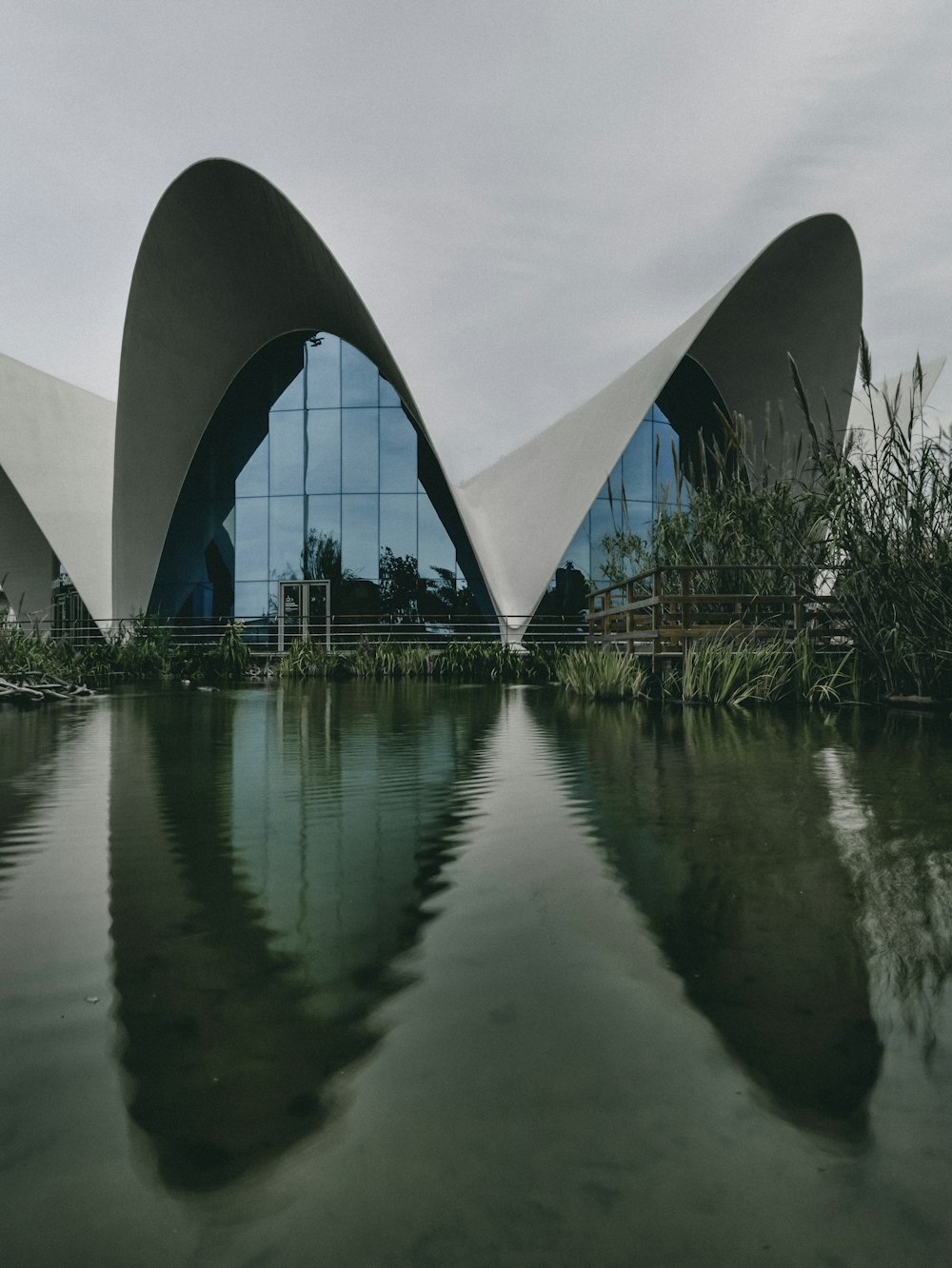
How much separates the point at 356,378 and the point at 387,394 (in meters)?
1.00

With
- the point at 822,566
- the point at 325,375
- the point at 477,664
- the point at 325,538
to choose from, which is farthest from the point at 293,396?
the point at 822,566

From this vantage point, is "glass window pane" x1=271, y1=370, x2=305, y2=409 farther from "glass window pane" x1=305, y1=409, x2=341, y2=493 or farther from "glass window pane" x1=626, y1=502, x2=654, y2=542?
"glass window pane" x1=626, y1=502, x2=654, y2=542

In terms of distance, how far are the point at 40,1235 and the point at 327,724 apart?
18.6 ft

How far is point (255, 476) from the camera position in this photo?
23969 millimetres

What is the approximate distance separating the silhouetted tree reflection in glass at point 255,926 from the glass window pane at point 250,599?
1946 cm

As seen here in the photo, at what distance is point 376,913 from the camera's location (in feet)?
6.07

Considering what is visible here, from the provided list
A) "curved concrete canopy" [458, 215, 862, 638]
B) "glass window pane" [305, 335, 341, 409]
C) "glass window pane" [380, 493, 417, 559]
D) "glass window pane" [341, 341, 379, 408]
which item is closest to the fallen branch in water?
"glass window pane" [380, 493, 417, 559]

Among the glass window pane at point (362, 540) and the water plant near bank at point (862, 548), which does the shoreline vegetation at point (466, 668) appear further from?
the glass window pane at point (362, 540)

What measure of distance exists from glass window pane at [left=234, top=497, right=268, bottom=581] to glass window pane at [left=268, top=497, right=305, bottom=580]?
0.22m

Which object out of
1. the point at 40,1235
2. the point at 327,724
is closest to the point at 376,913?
the point at 40,1235

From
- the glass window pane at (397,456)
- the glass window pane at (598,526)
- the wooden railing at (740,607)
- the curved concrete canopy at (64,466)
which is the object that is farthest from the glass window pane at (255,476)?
the wooden railing at (740,607)

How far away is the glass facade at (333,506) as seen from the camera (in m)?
23.1

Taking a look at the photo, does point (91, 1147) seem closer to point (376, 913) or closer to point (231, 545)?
point (376, 913)

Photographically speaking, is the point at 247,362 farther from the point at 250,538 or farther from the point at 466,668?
the point at 466,668
